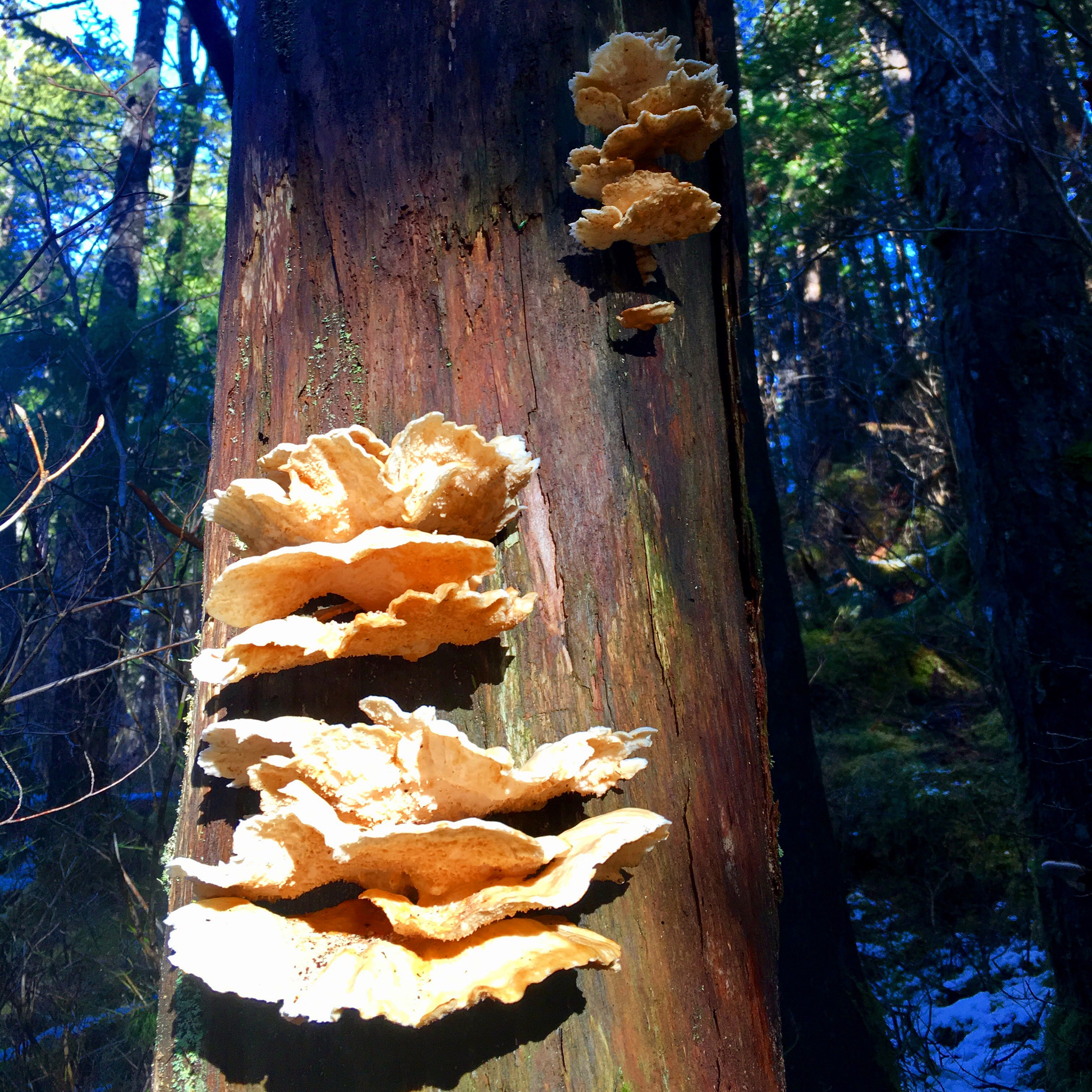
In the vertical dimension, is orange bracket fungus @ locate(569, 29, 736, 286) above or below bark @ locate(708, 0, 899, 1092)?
above

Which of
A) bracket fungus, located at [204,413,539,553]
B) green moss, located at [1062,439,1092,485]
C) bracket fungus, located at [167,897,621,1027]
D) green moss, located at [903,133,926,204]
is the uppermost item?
green moss, located at [903,133,926,204]

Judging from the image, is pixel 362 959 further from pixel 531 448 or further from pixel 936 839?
pixel 936 839

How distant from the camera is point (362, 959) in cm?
106

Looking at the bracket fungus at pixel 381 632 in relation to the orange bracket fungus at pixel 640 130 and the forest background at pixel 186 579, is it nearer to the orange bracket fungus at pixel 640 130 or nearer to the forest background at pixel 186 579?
the orange bracket fungus at pixel 640 130

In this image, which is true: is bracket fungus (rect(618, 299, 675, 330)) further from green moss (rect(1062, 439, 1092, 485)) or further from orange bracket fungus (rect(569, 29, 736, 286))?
green moss (rect(1062, 439, 1092, 485))

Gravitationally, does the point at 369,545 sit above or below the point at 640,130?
below

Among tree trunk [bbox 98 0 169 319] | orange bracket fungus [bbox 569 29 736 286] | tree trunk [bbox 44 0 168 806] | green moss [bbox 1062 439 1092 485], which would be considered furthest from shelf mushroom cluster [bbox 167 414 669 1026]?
tree trunk [bbox 98 0 169 319]

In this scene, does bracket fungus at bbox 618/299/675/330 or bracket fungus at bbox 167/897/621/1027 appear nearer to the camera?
bracket fungus at bbox 167/897/621/1027

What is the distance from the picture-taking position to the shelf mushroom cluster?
1053 mm

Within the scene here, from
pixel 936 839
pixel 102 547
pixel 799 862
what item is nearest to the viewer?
pixel 799 862

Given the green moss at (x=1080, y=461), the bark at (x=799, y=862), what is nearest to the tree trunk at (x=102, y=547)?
the bark at (x=799, y=862)

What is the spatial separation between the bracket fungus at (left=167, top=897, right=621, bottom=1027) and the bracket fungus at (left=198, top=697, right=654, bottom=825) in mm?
161

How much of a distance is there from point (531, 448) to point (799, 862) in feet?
15.2

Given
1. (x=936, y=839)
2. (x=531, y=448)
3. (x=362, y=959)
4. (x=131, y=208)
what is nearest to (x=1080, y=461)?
(x=936, y=839)
